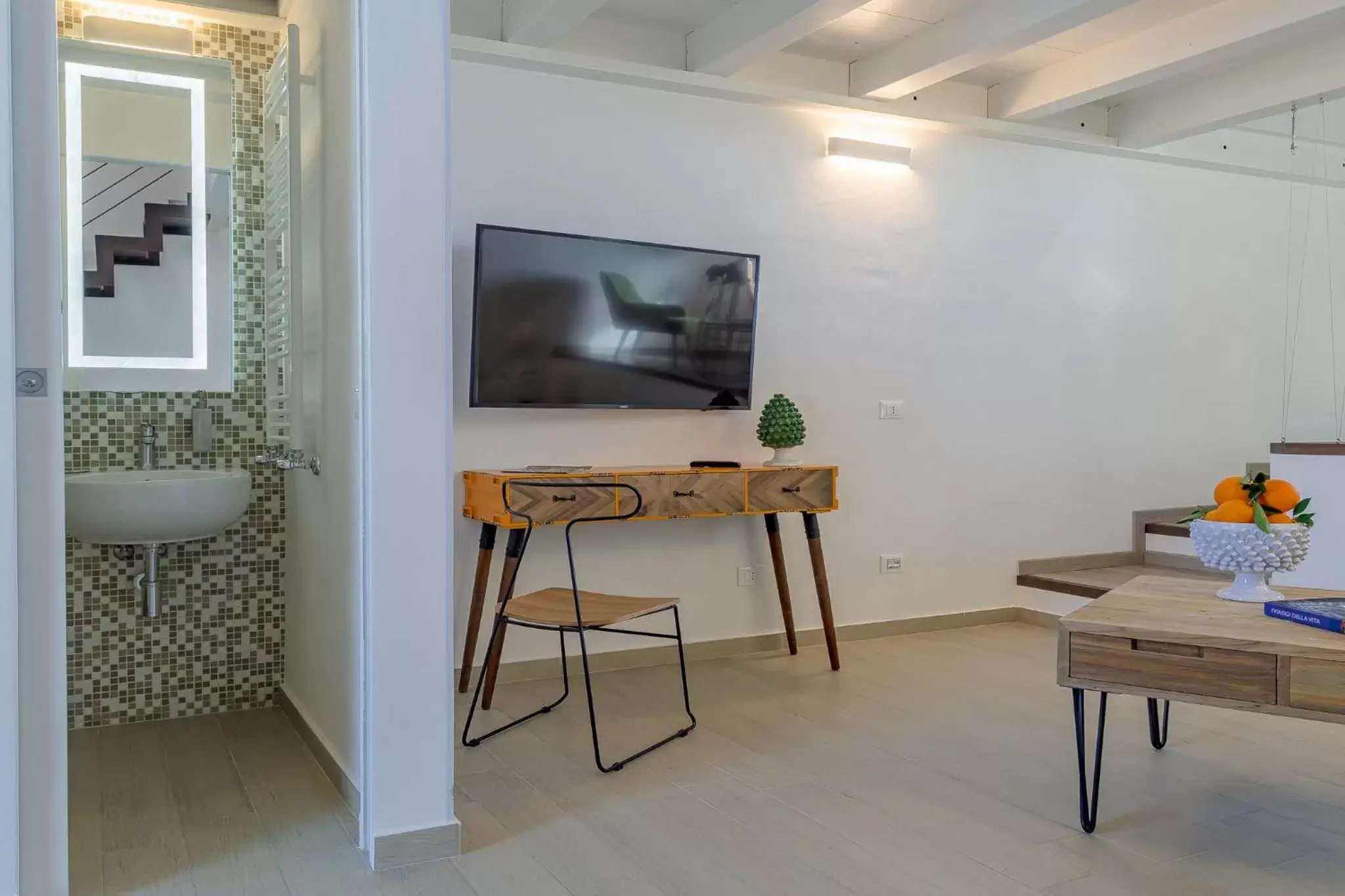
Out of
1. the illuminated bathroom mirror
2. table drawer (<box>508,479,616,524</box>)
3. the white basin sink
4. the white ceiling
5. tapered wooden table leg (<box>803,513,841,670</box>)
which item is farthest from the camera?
tapered wooden table leg (<box>803,513,841,670</box>)

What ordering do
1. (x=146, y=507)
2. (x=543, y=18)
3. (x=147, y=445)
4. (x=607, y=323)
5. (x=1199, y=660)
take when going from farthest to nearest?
(x=607, y=323), (x=543, y=18), (x=147, y=445), (x=146, y=507), (x=1199, y=660)

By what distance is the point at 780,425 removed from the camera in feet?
14.0

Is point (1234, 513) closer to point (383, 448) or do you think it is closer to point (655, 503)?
point (655, 503)

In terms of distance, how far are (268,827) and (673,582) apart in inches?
81.1

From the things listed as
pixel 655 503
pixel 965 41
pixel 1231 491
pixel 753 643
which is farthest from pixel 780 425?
pixel 1231 491

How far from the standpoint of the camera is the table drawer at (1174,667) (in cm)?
227

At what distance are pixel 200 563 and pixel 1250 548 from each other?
315 centimetres

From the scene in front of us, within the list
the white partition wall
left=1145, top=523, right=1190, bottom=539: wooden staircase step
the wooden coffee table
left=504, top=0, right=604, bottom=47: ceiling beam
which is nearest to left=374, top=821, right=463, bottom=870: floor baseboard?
the wooden coffee table

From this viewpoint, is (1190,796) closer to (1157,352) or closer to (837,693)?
(837,693)

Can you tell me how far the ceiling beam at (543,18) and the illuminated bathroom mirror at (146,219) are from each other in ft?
3.28

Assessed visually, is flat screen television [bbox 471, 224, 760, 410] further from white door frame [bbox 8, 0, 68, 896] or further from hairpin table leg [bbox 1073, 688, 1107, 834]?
hairpin table leg [bbox 1073, 688, 1107, 834]

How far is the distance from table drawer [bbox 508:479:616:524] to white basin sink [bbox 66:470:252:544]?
2.83ft

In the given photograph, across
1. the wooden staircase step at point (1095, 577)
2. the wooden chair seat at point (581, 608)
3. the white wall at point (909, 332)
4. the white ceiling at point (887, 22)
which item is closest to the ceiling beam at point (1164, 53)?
the white ceiling at point (887, 22)

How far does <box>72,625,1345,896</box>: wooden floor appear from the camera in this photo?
231 centimetres
